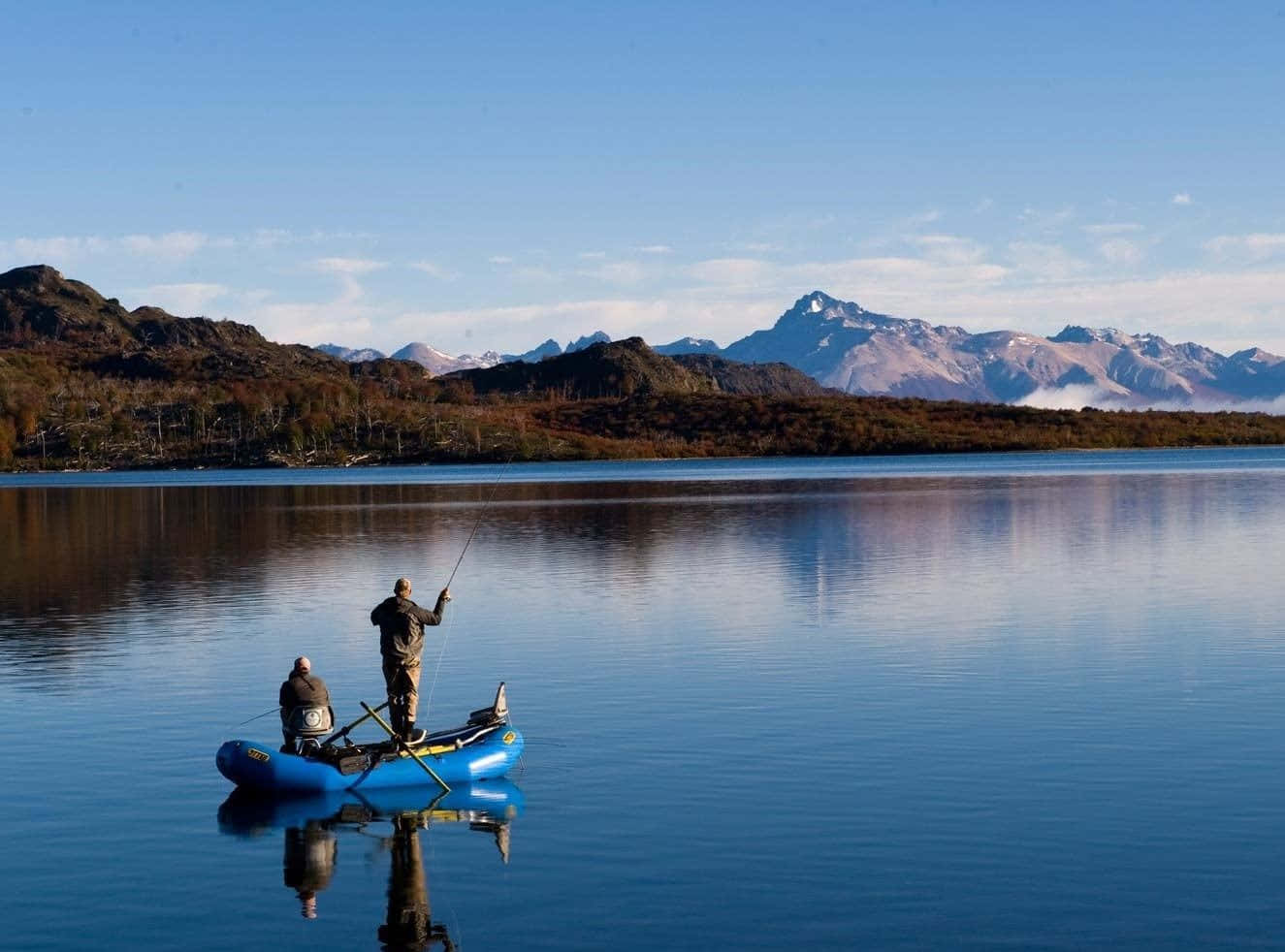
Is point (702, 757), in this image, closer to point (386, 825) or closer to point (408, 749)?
point (408, 749)

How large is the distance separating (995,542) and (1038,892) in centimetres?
5305

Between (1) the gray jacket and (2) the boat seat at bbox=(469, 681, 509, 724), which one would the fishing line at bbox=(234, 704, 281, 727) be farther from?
(2) the boat seat at bbox=(469, 681, 509, 724)

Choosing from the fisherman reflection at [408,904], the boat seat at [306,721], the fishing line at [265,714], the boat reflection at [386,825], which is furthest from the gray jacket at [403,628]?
the fishing line at [265,714]

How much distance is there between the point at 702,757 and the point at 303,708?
678cm

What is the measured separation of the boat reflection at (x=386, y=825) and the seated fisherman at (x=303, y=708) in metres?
1.04

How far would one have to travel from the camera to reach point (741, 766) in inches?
1032

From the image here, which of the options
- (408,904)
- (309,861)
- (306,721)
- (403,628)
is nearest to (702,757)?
(403,628)

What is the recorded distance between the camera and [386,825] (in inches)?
945

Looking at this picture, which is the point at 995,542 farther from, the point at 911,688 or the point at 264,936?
the point at 264,936

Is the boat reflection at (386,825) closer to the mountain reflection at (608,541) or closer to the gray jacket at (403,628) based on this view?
the gray jacket at (403,628)

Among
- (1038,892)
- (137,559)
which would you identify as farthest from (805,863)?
(137,559)

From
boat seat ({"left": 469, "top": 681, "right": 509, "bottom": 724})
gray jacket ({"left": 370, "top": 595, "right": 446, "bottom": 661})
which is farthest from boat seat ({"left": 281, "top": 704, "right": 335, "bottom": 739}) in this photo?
boat seat ({"left": 469, "top": 681, "right": 509, "bottom": 724})

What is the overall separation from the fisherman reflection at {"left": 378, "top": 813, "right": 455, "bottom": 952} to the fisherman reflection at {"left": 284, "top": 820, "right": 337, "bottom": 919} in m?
0.89

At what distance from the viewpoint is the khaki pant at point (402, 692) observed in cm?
2686
